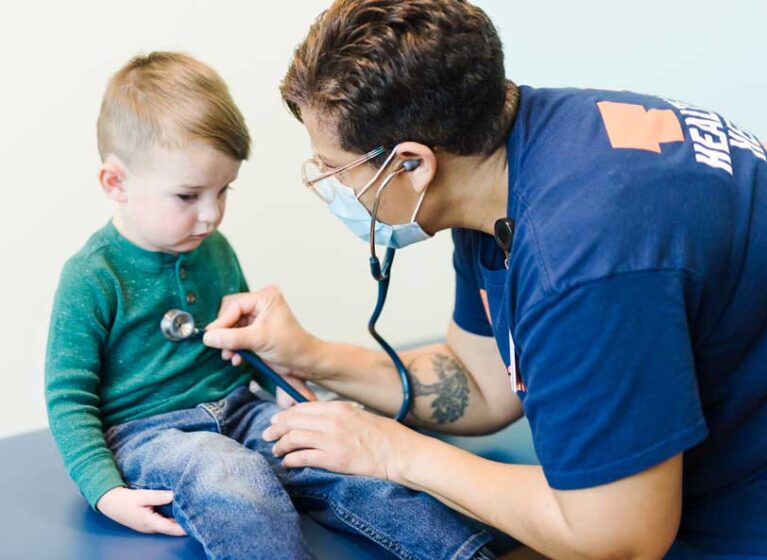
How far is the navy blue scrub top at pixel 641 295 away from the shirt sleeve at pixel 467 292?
31cm

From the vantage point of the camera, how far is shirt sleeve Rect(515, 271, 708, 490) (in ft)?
3.43

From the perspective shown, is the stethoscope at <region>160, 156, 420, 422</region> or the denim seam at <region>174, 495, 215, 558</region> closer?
the denim seam at <region>174, 495, 215, 558</region>

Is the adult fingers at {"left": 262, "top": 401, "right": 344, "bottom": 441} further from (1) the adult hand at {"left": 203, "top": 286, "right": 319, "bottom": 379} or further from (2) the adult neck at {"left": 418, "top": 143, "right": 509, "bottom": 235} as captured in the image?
(2) the adult neck at {"left": 418, "top": 143, "right": 509, "bottom": 235}

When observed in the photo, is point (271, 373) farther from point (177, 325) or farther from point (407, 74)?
point (407, 74)

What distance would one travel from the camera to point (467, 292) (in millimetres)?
1638

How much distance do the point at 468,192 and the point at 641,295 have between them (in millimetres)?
348

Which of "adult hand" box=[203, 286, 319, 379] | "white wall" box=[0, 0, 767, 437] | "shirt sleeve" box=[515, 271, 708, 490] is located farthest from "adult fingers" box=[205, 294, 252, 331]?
"white wall" box=[0, 0, 767, 437]

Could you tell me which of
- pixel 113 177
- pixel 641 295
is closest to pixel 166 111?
pixel 113 177

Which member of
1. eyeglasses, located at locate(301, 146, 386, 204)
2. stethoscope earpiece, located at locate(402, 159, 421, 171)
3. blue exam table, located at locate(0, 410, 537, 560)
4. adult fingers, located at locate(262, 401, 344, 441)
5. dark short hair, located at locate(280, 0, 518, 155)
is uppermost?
dark short hair, located at locate(280, 0, 518, 155)

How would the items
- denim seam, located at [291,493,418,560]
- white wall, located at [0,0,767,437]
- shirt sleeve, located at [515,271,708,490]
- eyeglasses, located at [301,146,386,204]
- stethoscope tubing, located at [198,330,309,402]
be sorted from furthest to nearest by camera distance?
white wall, located at [0,0,767,437], stethoscope tubing, located at [198,330,309,402], denim seam, located at [291,493,418,560], eyeglasses, located at [301,146,386,204], shirt sleeve, located at [515,271,708,490]

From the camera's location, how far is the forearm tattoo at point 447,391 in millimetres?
1711

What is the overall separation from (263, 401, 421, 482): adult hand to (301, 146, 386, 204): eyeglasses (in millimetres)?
350

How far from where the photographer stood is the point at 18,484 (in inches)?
62.4

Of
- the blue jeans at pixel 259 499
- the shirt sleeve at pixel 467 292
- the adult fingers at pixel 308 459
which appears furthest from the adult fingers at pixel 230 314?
the shirt sleeve at pixel 467 292
